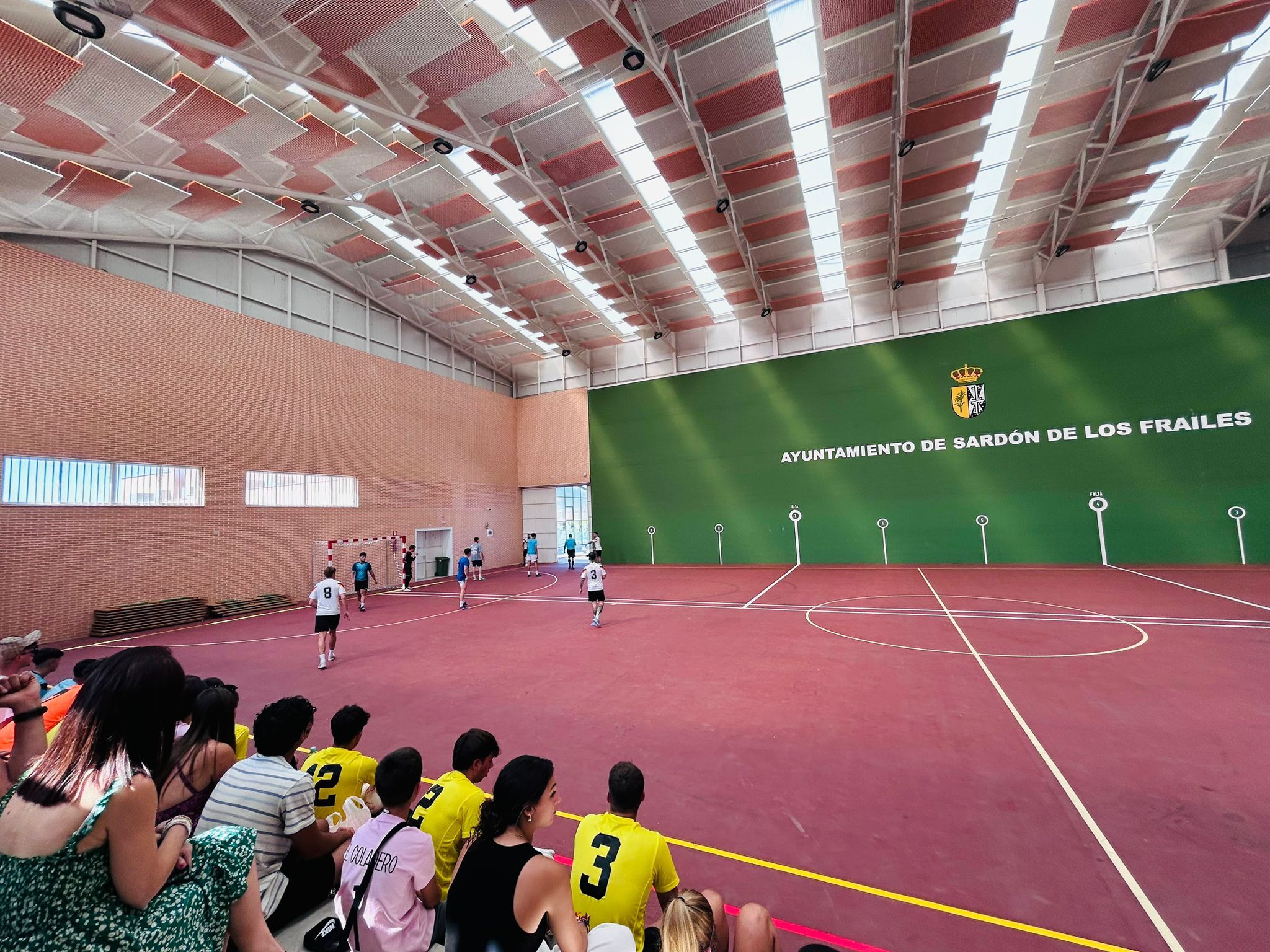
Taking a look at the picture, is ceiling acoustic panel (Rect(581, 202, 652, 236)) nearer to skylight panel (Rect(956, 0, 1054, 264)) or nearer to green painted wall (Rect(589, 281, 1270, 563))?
green painted wall (Rect(589, 281, 1270, 563))

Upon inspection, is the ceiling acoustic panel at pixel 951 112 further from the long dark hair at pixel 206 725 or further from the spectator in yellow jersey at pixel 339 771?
the long dark hair at pixel 206 725

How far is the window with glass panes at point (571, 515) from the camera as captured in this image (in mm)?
23234

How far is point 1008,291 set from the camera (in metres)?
16.7

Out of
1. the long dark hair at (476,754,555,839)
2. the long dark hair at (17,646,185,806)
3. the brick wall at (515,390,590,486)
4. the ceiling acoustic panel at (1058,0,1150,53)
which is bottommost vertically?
the long dark hair at (476,754,555,839)

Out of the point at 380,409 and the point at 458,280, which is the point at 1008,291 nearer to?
the point at 458,280

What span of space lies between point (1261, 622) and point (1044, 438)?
924cm

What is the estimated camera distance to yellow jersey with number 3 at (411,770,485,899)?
8.26 feet

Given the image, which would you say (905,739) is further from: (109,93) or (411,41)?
(109,93)

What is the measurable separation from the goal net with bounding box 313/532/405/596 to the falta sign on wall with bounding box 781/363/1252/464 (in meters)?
14.1

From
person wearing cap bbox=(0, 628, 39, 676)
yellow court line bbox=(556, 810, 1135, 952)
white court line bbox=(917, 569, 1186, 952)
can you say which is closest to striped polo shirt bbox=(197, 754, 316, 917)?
yellow court line bbox=(556, 810, 1135, 952)

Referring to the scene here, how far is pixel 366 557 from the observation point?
1587 cm

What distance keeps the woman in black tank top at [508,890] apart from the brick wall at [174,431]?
45.0 feet

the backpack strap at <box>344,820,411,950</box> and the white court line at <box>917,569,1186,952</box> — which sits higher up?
the backpack strap at <box>344,820,411,950</box>

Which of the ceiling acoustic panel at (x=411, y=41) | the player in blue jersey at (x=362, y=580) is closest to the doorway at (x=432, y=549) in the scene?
the player in blue jersey at (x=362, y=580)
